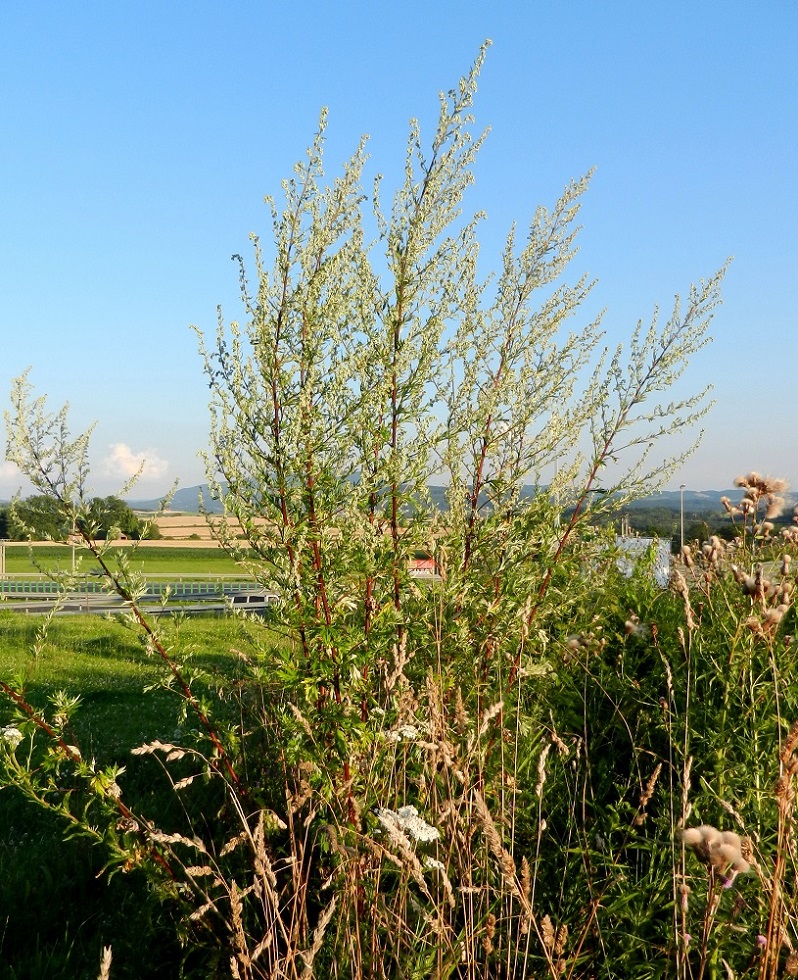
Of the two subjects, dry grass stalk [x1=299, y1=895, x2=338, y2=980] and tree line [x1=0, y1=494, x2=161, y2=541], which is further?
tree line [x1=0, y1=494, x2=161, y2=541]

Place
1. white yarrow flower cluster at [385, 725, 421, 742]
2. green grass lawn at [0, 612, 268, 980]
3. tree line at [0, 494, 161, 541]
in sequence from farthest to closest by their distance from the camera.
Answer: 1. green grass lawn at [0, 612, 268, 980]
2. tree line at [0, 494, 161, 541]
3. white yarrow flower cluster at [385, 725, 421, 742]

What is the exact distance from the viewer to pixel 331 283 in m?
3.79

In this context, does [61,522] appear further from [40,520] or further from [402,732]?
[402,732]

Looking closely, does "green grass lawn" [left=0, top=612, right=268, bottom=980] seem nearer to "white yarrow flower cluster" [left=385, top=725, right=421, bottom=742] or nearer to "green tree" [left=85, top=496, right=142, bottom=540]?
"green tree" [left=85, top=496, right=142, bottom=540]

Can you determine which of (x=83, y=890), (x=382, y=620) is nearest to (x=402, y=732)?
(x=382, y=620)

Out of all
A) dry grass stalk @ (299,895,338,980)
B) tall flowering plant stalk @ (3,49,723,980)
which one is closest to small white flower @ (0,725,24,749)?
tall flowering plant stalk @ (3,49,723,980)

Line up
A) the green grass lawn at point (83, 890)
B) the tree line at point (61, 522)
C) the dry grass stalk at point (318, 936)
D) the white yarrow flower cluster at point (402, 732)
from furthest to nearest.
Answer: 1. the green grass lawn at point (83, 890)
2. the tree line at point (61, 522)
3. the white yarrow flower cluster at point (402, 732)
4. the dry grass stalk at point (318, 936)

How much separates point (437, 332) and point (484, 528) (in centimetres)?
90

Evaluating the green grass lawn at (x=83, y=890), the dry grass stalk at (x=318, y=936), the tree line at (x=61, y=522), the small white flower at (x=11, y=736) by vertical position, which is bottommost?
the green grass lawn at (x=83, y=890)

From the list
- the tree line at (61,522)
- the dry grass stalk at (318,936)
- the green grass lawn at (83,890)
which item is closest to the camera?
the dry grass stalk at (318,936)

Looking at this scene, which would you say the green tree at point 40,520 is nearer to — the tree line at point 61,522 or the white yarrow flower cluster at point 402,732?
the tree line at point 61,522

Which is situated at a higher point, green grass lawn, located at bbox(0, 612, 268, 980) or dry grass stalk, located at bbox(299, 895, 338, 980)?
dry grass stalk, located at bbox(299, 895, 338, 980)

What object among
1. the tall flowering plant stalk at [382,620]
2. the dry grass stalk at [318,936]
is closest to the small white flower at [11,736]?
the tall flowering plant stalk at [382,620]

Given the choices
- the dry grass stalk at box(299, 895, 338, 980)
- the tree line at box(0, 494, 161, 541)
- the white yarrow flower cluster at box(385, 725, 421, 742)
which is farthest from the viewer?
the tree line at box(0, 494, 161, 541)
